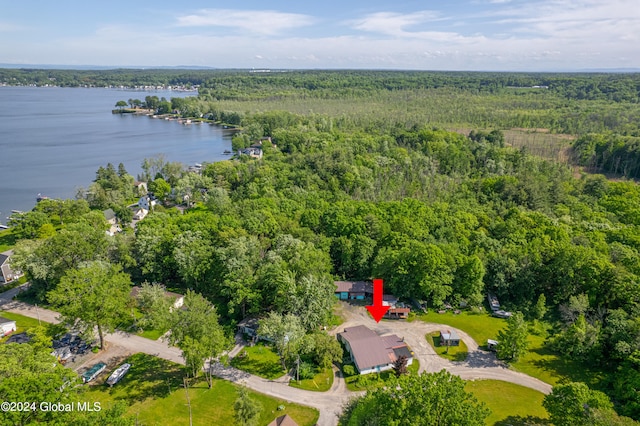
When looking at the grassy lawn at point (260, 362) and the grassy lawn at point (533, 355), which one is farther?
the grassy lawn at point (533, 355)

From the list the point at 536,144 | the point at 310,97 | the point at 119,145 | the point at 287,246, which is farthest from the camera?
the point at 310,97

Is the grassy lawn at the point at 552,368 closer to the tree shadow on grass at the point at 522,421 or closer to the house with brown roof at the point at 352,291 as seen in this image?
the tree shadow on grass at the point at 522,421

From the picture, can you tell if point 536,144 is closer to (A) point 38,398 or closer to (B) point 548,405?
(B) point 548,405

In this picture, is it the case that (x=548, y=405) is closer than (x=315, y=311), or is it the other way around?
(x=548, y=405)

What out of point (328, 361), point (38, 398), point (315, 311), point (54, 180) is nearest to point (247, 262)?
point (315, 311)

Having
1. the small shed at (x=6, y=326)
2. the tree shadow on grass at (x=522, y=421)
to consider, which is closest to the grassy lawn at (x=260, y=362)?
the tree shadow on grass at (x=522, y=421)

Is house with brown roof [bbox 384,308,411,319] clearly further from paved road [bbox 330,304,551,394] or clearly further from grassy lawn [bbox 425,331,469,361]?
grassy lawn [bbox 425,331,469,361]
